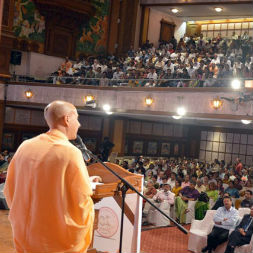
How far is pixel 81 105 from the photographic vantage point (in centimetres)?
1583

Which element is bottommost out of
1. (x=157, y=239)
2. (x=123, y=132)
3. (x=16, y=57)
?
(x=157, y=239)

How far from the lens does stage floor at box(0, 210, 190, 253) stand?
24.0 feet

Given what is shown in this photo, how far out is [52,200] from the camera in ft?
7.80

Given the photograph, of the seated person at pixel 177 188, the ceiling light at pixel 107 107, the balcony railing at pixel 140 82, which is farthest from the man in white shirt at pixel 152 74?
the seated person at pixel 177 188

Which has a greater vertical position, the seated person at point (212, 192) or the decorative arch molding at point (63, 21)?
the decorative arch molding at point (63, 21)

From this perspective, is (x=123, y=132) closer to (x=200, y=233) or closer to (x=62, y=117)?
(x=200, y=233)

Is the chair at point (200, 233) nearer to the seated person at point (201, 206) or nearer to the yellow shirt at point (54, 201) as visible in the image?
the seated person at point (201, 206)

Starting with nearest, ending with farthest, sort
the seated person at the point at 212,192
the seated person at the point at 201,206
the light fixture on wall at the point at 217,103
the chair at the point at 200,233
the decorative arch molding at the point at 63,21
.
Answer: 1. the chair at the point at 200,233
2. the seated person at the point at 201,206
3. the seated person at the point at 212,192
4. the light fixture on wall at the point at 217,103
5. the decorative arch molding at the point at 63,21

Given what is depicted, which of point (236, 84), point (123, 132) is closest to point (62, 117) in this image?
point (236, 84)

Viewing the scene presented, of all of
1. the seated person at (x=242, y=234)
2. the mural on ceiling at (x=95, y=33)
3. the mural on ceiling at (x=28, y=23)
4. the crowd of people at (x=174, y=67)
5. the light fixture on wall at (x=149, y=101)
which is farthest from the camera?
the mural on ceiling at (x=95, y=33)

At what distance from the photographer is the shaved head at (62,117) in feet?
8.20

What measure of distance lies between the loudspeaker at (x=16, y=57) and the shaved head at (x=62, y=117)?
17.3 m

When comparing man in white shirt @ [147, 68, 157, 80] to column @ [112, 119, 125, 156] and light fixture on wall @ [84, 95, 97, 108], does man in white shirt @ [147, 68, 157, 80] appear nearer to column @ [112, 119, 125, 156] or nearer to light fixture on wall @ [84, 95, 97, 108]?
light fixture on wall @ [84, 95, 97, 108]

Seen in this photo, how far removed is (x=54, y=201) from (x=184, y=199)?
7.86m
